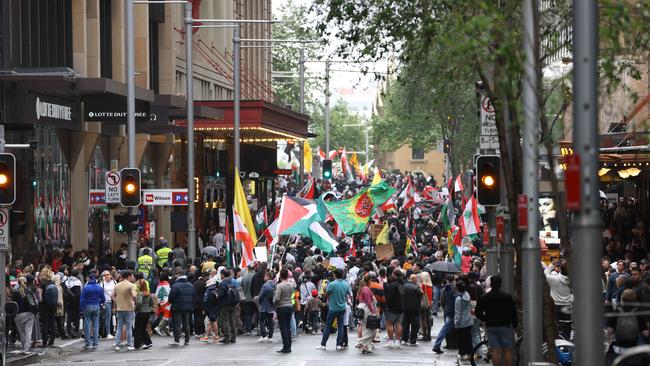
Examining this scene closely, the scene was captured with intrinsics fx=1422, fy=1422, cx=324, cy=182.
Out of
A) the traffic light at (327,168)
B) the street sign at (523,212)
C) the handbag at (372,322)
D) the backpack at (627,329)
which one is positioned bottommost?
the handbag at (372,322)

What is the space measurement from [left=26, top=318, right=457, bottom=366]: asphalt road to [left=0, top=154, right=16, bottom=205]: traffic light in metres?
3.46

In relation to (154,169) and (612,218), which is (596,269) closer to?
(612,218)

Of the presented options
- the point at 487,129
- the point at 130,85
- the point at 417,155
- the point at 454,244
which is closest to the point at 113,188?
the point at 130,85

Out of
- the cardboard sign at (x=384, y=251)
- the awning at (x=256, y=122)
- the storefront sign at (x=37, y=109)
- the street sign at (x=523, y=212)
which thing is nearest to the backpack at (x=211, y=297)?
the storefront sign at (x=37, y=109)

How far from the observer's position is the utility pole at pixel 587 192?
435 inches

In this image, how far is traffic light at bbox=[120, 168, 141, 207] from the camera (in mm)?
31312

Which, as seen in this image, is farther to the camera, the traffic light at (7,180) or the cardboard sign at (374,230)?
the cardboard sign at (374,230)

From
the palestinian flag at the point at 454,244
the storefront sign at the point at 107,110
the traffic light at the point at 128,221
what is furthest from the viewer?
the storefront sign at the point at 107,110

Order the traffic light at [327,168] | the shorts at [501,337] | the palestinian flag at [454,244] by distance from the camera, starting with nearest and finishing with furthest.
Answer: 1. the shorts at [501,337]
2. the palestinian flag at [454,244]
3. the traffic light at [327,168]

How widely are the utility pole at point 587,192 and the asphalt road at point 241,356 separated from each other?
44.6ft

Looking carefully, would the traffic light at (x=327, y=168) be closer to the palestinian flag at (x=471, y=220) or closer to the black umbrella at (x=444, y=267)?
the palestinian flag at (x=471, y=220)

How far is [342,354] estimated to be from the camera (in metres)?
26.7

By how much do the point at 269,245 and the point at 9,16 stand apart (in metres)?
8.56

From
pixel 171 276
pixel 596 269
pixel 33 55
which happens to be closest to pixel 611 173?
pixel 171 276
